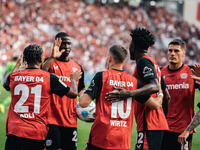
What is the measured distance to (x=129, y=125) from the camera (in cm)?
391

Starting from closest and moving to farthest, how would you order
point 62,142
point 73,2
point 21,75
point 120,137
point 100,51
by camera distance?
1. point 120,137
2. point 21,75
3. point 62,142
4. point 100,51
5. point 73,2

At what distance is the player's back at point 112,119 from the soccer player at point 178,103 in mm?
1561

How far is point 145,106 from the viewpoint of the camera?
14.4 feet

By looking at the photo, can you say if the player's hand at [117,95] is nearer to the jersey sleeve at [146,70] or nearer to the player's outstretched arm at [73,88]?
the jersey sleeve at [146,70]

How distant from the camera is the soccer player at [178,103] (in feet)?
16.9

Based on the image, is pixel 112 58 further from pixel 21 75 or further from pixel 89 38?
pixel 89 38

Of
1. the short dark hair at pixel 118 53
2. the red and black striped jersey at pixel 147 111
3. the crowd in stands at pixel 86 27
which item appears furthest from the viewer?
the crowd in stands at pixel 86 27

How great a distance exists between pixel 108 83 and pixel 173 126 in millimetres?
1963

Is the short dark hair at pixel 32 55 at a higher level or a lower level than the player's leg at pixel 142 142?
higher

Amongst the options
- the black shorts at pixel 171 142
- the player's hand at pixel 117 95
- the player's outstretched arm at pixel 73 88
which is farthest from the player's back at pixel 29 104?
the black shorts at pixel 171 142

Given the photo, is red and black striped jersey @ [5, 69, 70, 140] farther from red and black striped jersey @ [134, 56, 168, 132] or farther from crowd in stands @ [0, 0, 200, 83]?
crowd in stands @ [0, 0, 200, 83]

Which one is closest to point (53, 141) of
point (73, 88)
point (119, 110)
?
point (73, 88)

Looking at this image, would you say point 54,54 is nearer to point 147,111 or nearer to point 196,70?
point 147,111

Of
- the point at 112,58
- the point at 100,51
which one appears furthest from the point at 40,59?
the point at 100,51
